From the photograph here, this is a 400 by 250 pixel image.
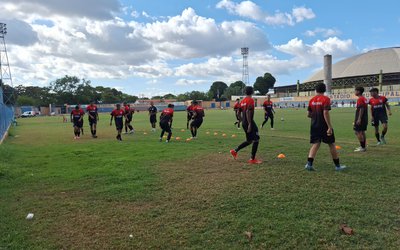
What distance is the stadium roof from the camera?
104062 millimetres

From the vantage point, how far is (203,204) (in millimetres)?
5320

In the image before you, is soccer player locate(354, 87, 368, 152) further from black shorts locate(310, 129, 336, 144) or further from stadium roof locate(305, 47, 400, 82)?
stadium roof locate(305, 47, 400, 82)

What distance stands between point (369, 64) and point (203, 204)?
394 feet

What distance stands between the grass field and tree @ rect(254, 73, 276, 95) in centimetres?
13118

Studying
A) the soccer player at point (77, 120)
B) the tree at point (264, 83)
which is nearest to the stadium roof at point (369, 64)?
the tree at point (264, 83)

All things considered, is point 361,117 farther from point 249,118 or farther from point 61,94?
point 61,94

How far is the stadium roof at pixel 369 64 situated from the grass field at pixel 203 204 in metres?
110

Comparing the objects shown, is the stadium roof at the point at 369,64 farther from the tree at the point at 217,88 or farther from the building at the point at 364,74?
the tree at the point at 217,88

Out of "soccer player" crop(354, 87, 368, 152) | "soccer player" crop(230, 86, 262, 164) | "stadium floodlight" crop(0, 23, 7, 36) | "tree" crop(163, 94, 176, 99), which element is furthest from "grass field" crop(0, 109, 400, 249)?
"tree" crop(163, 94, 176, 99)

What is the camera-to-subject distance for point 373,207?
4895 mm

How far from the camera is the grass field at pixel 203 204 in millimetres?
4098

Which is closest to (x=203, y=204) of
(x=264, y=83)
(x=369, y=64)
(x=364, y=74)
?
(x=364, y=74)

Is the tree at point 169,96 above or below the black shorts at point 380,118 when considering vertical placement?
above

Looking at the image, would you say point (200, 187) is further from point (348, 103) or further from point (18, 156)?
point (348, 103)
